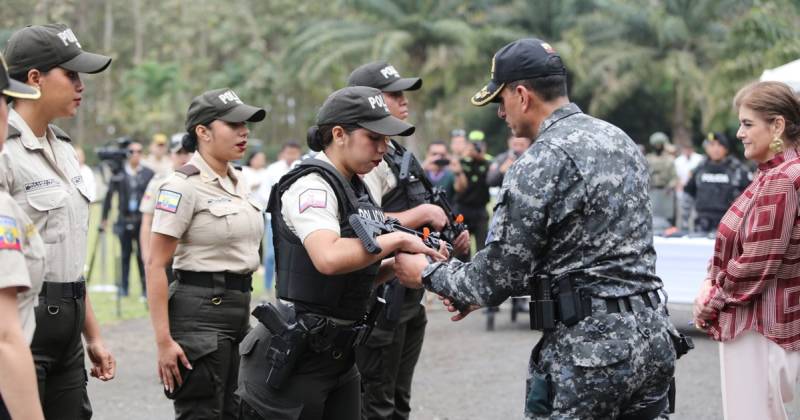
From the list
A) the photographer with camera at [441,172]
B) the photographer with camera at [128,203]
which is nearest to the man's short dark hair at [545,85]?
the photographer with camera at [441,172]

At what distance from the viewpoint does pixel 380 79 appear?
581 centimetres

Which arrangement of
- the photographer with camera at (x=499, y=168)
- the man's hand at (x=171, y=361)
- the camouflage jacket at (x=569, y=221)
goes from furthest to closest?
the photographer with camera at (x=499, y=168) < the man's hand at (x=171, y=361) < the camouflage jacket at (x=569, y=221)

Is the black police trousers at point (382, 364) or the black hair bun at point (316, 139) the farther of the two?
the black police trousers at point (382, 364)

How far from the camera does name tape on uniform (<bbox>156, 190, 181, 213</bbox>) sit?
495cm

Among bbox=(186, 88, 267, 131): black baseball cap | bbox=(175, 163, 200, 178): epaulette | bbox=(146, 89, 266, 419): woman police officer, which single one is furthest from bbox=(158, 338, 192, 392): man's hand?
bbox=(186, 88, 267, 131): black baseball cap

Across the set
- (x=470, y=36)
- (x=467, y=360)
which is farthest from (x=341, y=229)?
(x=470, y=36)

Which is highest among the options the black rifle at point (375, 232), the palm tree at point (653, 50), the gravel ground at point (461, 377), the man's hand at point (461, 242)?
the palm tree at point (653, 50)

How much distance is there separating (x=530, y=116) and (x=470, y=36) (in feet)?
109

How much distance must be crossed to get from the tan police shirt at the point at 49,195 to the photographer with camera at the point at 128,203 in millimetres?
8927

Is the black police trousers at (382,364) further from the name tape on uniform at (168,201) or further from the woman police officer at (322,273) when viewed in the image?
the name tape on uniform at (168,201)

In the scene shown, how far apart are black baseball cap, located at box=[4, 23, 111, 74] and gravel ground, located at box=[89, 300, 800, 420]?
368 centimetres

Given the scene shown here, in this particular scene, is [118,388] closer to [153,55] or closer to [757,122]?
[757,122]

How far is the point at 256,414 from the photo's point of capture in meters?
4.28

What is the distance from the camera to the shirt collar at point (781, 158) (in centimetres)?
463
